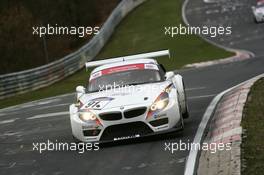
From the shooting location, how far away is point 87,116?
1005cm

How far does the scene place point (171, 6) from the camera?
5469 centimetres

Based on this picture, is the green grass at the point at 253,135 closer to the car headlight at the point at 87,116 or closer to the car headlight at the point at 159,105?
the car headlight at the point at 159,105

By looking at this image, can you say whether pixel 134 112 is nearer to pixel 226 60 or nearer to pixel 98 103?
pixel 98 103

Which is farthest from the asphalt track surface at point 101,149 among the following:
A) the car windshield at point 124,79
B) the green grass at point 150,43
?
the green grass at point 150,43

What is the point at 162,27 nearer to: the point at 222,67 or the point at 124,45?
the point at 124,45

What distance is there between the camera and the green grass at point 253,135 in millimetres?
7000

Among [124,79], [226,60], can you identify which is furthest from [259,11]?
[124,79]

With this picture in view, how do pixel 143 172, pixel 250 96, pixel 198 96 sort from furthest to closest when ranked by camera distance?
1. pixel 198 96
2. pixel 250 96
3. pixel 143 172

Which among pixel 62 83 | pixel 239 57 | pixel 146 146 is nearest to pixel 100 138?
pixel 146 146

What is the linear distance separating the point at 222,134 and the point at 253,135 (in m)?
0.71

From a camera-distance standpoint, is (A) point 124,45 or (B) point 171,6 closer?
(A) point 124,45

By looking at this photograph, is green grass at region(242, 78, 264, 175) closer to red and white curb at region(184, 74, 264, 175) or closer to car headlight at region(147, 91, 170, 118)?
red and white curb at region(184, 74, 264, 175)

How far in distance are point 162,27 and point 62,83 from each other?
16.4 m

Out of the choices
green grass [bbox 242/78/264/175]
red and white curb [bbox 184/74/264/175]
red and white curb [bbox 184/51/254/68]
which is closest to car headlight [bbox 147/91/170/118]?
red and white curb [bbox 184/74/264/175]
